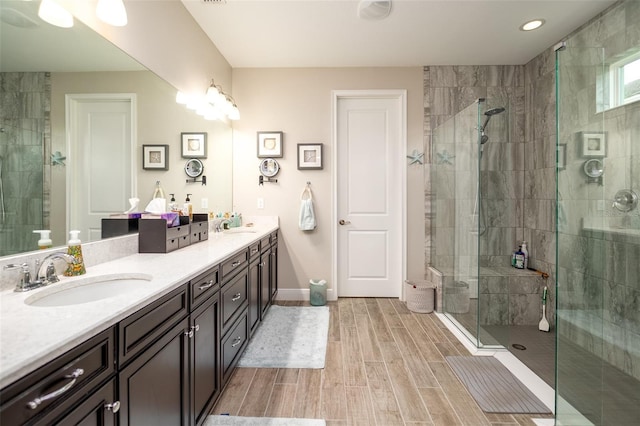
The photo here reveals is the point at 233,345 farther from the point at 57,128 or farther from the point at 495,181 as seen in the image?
the point at 495,181

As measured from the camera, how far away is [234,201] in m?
3.35

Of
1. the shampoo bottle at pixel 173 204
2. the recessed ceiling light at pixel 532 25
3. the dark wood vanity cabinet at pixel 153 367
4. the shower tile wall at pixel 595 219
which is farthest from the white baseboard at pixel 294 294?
the recessed ceiling light at pixel 532 25

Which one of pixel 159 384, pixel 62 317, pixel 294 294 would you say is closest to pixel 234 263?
pixel 159 384

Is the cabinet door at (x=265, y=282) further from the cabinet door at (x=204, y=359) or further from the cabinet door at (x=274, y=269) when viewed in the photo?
the cabinet door at (x=204, y=359)

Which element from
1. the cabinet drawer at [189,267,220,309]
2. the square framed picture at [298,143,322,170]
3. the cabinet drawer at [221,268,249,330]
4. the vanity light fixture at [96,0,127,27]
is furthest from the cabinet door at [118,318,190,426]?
the square framed picture at [298,143,322,170]

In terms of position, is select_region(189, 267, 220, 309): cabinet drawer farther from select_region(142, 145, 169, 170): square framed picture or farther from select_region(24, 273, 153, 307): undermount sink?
select_region(142, 145, 169, 170): square framed picture

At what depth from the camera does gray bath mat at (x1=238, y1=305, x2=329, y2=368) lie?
205 centimetres

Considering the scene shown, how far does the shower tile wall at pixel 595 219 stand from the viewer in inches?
59.2

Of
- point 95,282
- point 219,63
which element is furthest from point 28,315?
point 219,63

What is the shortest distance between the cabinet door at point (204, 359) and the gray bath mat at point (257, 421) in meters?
0.08

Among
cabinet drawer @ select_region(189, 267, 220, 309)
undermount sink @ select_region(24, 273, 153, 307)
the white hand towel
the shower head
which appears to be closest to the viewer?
undermount sink @ select_region(24, 273, 153, 307)

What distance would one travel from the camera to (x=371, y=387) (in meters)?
1.79

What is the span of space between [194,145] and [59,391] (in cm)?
214

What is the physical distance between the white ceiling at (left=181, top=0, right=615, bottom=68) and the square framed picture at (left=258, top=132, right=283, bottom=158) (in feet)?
2.59
